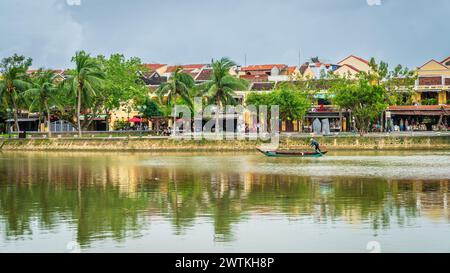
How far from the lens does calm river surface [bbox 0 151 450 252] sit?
23.4 meters

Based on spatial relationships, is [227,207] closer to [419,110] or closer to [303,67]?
[419,110]

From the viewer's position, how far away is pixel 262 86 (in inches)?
4124

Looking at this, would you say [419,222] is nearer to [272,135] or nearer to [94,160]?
[94,160]

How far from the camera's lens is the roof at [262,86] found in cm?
10394

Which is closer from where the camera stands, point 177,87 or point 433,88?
point 177,87

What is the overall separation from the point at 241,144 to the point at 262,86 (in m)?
35.1

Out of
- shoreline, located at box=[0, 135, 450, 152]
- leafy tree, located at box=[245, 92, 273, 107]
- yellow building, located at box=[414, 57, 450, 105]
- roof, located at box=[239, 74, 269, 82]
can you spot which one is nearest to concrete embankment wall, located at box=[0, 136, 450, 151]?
shoreline, located at box=[0, 135, 450, 152]

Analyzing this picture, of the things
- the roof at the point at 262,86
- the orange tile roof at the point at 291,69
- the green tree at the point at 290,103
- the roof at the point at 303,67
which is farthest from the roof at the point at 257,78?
the green tree at the point at 290,103

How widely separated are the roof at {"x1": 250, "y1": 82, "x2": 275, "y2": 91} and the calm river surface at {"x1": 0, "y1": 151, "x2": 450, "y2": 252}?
163 feet

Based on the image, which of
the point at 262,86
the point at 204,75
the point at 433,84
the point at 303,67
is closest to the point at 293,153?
the point at 262,86

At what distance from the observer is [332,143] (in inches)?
2729

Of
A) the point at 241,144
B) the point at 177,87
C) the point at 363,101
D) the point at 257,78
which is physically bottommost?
the point at 241,144

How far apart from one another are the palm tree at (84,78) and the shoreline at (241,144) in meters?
4.62

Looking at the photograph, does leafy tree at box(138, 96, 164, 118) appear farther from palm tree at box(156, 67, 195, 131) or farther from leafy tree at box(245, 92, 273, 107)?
palm tree at box(156, 67, 195, 131)
